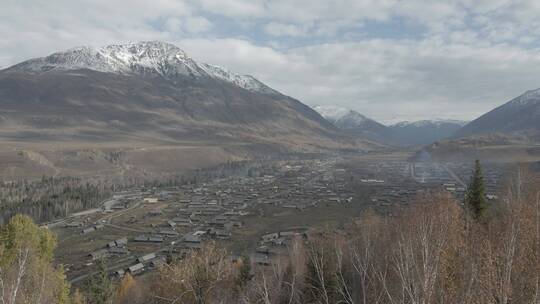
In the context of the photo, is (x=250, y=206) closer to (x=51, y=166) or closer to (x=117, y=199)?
(x=117, y=199)

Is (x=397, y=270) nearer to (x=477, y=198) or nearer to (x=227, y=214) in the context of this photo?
(x=477, y=198)

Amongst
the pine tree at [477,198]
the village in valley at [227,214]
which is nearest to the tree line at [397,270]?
the pine tree at [477,198]

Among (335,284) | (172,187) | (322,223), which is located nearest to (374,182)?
(322,223)

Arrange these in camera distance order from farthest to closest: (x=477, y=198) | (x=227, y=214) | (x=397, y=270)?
(x=227, y=214)
(x=477, y=198)
(x=397, y=270)

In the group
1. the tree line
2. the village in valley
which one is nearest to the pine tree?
the tree line

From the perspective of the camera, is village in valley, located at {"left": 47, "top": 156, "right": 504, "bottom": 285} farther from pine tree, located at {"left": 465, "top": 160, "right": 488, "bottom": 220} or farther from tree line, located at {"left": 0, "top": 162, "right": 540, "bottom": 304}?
pine tree, located at {"left": 465, "top": 160, "right": 488, "bottom": 220}

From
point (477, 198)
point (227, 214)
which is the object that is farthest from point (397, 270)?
point (227, 214)

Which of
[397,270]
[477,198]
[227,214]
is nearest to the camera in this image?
[397,270]

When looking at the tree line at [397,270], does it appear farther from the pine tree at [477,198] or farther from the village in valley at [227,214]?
the village in valley at [227,214]

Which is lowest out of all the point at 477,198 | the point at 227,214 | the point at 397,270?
the point at 227,214
